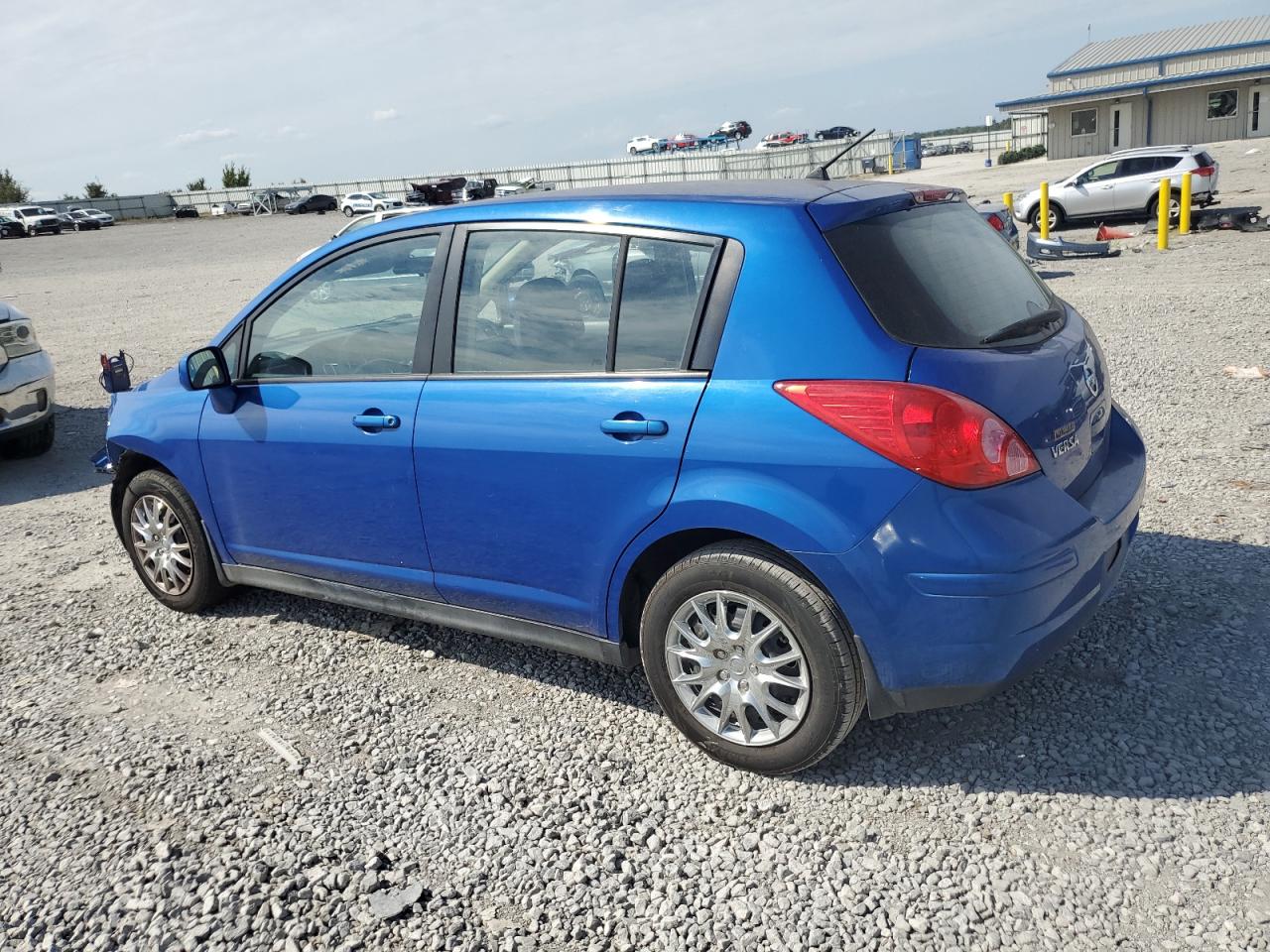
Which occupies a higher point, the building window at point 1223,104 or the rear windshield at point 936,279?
the rear windshield at point 936,279

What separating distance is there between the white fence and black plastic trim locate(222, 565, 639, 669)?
4125cm

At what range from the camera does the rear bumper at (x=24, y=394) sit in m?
7.55

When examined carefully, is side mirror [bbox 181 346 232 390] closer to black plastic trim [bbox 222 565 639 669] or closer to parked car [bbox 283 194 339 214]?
black plastic trim [bbox 222 565 639 669]

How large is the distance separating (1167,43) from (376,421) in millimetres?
55786

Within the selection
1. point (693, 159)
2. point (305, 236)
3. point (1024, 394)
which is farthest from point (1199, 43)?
point (1024, 394)

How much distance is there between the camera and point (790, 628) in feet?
10.0

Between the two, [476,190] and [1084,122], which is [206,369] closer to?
[476,190]

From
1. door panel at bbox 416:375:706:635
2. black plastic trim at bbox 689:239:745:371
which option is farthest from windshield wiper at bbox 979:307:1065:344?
door panel at bbox 416:375:706:635

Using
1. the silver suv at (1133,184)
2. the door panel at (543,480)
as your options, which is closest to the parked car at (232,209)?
the silver suv at (1133,184)

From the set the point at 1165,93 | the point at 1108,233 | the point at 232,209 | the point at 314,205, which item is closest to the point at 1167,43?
the point at 1165,93

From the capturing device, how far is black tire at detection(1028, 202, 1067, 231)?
22031 millimetres

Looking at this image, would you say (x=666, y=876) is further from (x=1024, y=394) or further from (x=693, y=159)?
(x=693, y=159)

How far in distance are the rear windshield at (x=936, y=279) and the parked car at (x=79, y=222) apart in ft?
204

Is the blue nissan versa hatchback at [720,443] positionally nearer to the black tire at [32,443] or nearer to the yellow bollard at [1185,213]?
the black tire at [32,443]
